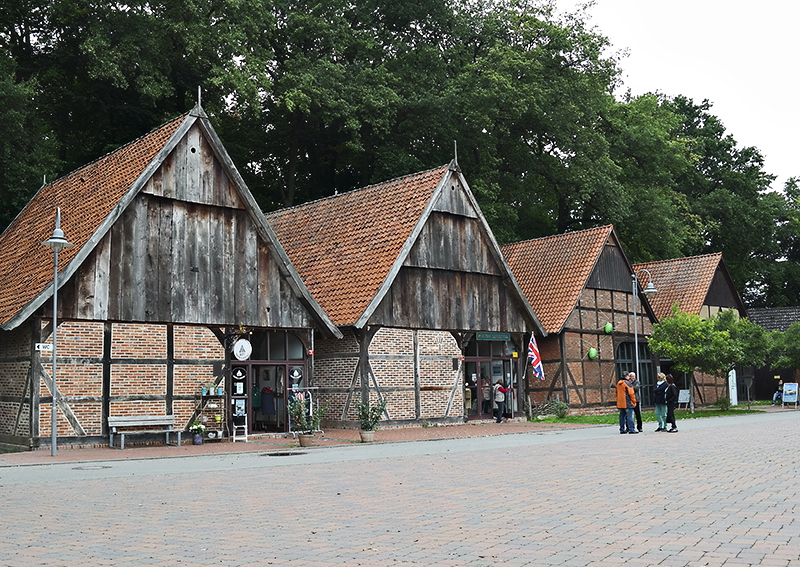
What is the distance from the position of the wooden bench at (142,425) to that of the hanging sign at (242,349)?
7.86ft

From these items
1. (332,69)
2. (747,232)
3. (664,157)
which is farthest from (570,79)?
(747,232)

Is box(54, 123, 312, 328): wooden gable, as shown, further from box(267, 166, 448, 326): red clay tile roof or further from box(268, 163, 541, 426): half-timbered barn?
box(268, 163, 541, 426): half-timbered barn

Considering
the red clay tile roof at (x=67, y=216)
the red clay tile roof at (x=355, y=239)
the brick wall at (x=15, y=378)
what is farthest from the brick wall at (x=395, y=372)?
the brick wall at (x=15, y=378)

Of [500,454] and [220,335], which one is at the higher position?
[220,335]

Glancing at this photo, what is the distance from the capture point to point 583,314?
35.3 meters

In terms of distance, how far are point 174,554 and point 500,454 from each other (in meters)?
10.7

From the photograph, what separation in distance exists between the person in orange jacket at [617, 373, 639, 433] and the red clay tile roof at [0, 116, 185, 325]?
42.9ft

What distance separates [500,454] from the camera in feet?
56.8

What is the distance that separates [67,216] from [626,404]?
50.7ft

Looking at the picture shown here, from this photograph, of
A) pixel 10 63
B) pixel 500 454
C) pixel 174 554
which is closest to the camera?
pixel 174 554

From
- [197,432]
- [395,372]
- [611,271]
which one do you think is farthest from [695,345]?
[197,432]

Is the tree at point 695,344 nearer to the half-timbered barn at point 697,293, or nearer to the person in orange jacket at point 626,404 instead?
the half-timbered barn at point 697,293

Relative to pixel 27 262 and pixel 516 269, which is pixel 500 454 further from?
pixel 516 269

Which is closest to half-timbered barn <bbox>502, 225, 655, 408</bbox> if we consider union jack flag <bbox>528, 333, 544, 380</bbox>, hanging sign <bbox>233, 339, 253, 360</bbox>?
union jack flag <bbox>528, 333, 544, 380</bbox>
